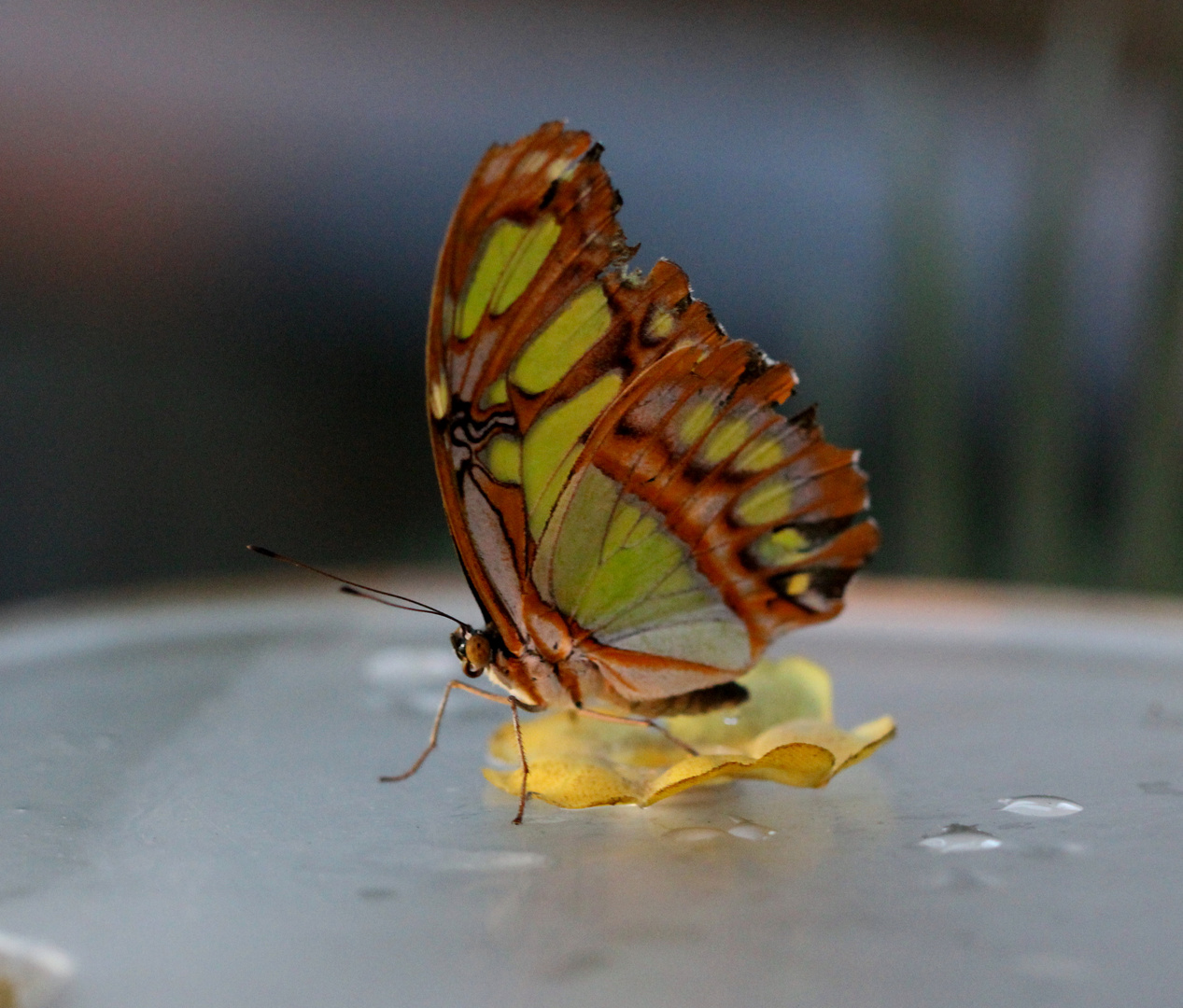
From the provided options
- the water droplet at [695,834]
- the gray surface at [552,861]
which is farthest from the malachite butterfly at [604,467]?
the water droplet at [695,834]

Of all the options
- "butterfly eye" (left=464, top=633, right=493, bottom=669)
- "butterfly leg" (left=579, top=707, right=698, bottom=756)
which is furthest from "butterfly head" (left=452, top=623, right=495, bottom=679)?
"butterfly leg" (left=579, top=707, right=698, bottom=756)

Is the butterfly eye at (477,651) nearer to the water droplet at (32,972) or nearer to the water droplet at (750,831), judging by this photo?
the water droplet at (750,831)

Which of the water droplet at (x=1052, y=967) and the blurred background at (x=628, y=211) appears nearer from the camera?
the water droplet at (x=1052, y=967)

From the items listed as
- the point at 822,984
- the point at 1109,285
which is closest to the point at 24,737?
the point at 822,984

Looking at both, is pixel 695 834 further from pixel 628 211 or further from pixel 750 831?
pixel 628 211

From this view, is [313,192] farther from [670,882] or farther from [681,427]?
[670,882]

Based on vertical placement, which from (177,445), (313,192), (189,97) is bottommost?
(177,445)

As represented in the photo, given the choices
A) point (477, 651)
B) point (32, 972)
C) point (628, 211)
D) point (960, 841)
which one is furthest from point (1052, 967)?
point (628, 211)
